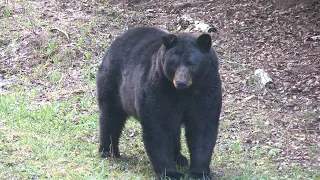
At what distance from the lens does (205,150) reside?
6441 mm

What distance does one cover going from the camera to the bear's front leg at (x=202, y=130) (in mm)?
6371

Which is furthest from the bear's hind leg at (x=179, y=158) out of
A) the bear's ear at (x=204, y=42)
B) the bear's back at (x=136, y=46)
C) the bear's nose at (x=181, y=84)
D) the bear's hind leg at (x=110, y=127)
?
the bear's ear at (x=204, y=42)

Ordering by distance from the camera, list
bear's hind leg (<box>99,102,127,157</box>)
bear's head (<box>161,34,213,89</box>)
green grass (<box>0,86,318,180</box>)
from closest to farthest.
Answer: bear's head (<box>161,34,213,89</box>)
green grass (<box>0,86,318,180</box>)
bear's hind leg (<box>99,102,127,157</box>)

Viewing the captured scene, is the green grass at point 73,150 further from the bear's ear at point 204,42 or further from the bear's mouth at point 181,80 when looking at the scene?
the bear's ear at point 204,42

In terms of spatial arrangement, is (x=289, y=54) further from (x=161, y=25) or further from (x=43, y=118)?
(x=43, y=118)

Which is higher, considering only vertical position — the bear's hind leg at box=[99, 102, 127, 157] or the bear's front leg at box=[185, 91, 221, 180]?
the bear's front leg at box=[185, 91, 221, 180]

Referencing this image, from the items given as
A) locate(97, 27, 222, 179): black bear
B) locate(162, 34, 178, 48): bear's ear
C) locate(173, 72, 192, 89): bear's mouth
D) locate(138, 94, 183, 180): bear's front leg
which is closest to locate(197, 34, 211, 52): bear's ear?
locate(97, 27, 222, 179): black bear

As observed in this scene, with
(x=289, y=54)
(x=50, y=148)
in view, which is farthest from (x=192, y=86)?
(x=289, y=54)

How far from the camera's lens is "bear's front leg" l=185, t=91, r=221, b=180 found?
20.9 feet

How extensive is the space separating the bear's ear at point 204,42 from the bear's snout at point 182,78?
32 cm

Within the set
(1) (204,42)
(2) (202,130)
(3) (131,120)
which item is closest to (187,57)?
(1) (204,42)

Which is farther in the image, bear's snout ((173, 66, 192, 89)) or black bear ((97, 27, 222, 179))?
black bear ((97, 27, 222, 179))

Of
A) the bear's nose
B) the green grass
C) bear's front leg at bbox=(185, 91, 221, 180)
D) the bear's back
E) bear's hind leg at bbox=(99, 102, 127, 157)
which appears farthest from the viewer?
bear's hind leg at bbox=(99, 102, 127, 157)

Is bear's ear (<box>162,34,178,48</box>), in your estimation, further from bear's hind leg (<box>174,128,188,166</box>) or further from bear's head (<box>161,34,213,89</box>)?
bear's hind leg (<box>174,128,188,166</box>)
